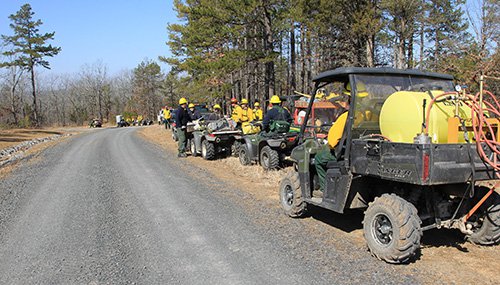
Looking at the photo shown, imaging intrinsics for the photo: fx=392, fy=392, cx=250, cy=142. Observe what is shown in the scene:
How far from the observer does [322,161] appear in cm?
550

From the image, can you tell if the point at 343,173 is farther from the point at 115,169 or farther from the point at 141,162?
the point at 141,162

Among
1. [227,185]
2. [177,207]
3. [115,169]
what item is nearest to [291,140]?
[227,185]

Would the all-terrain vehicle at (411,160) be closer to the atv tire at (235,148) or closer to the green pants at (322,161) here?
the green pants at (322,161)

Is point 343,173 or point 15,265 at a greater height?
point 343,173

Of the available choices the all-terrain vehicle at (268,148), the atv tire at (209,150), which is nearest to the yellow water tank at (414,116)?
the all-terrain vehicle at (268,148)

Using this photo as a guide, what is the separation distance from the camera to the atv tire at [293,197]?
20.0ft

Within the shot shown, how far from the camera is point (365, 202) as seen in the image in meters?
5.21

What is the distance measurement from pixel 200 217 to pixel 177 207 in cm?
88

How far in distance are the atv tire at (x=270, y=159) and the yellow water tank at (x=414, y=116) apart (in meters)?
6.08

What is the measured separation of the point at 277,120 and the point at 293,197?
4.83 metres

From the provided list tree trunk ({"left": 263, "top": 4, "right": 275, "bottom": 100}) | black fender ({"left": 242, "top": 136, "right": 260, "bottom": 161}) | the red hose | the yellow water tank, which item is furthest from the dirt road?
tree trunk ({"left": 263, "top": 4, "right": 275, "bottom": 100})

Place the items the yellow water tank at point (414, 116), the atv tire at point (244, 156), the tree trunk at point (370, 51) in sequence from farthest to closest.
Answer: the tree trunk at point (370, 51)
the atv tire at point (244, 156)
the yellow water tank at point (414, 116)

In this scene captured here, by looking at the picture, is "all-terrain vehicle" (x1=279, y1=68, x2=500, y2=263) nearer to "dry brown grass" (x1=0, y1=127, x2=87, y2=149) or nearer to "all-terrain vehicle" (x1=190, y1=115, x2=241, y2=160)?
"all-terrain vehicle" (x1=190, y1=115, x2=241, y2=160)

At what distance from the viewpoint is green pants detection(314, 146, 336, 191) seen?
17.8ft
